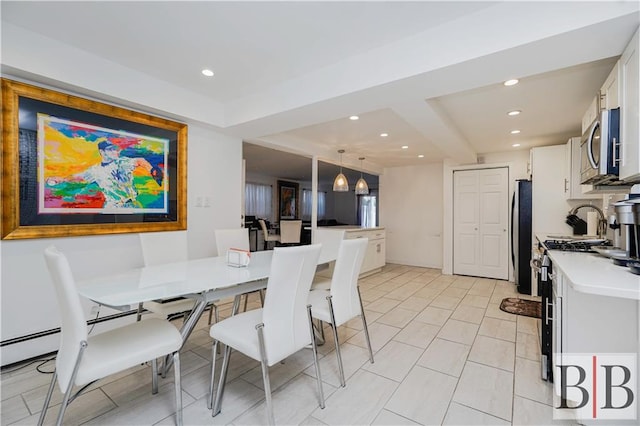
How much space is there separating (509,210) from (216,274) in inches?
198

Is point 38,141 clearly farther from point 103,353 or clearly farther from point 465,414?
point 465,414

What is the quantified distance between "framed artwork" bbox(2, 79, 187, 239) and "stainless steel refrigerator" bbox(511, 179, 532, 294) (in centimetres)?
461

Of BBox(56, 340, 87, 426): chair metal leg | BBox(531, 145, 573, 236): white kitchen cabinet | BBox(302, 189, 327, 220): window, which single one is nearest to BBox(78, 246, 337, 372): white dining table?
BBox(56, 340, 87, 426): chair metal leg

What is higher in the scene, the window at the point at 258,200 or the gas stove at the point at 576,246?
the window at the point at 258,200

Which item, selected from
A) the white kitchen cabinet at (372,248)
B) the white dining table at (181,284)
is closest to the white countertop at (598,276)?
the white dining table at (181,284)

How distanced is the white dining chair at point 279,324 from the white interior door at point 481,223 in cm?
458

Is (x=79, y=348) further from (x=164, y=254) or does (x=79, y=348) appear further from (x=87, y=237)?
(x=87, y=237)

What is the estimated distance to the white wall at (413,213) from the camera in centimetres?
617

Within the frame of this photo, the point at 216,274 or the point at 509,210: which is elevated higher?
the point at 509,210

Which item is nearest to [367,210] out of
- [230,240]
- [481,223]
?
[481,223]

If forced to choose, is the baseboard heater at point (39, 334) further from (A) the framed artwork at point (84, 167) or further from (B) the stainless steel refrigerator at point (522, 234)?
(B) the stainless steel refrigerator at point (522, 234)

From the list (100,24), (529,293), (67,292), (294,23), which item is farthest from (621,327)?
(100,24)

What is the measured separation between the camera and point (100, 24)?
76.4 inches

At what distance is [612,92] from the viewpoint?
1823 mm
